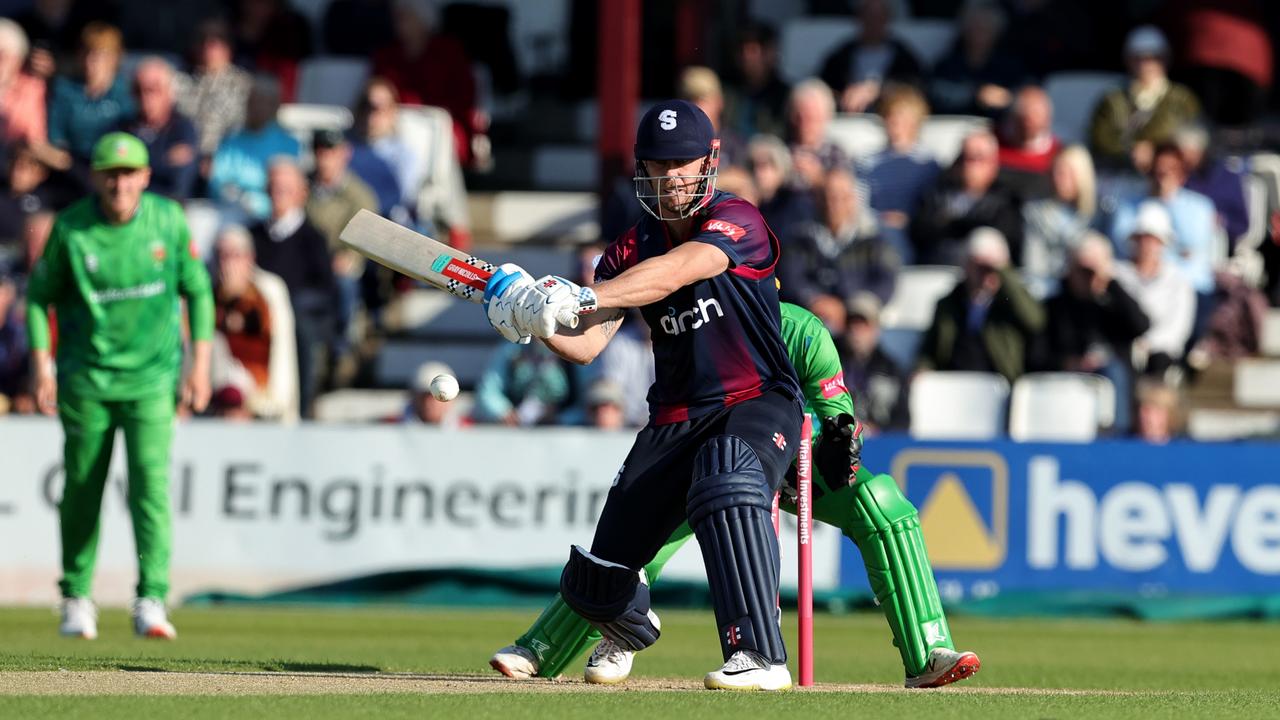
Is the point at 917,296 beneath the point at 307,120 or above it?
beneath

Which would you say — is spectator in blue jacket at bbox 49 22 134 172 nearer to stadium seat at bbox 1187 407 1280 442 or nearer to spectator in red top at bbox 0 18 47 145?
spectator in red top at bbox 0 18 47 145

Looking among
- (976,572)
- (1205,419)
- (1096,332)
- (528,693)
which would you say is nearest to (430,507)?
(976,572)

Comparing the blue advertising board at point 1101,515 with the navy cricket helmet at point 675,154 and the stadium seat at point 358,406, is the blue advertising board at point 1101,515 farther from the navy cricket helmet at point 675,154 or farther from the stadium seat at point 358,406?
the navy cricket helmet at point 675,154

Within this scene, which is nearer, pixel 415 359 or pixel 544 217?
pixel 415 359

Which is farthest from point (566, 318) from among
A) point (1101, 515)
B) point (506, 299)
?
point (1101, 515)

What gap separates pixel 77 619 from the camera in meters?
10.1

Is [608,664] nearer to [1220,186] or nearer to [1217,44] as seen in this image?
[1220,186]

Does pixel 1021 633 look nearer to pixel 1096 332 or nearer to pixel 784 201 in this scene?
pixel 1096 332

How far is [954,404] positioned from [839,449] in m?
6.79

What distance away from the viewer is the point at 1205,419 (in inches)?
594

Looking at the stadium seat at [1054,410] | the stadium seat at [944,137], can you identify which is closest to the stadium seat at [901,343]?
the stadium seat at [1054,410]

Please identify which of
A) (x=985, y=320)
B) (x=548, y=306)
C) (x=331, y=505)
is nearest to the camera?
(x=548, y=306)

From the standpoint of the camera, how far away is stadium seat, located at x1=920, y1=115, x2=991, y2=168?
16531 millimetres

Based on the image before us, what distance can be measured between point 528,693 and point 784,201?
8735 millimetres
